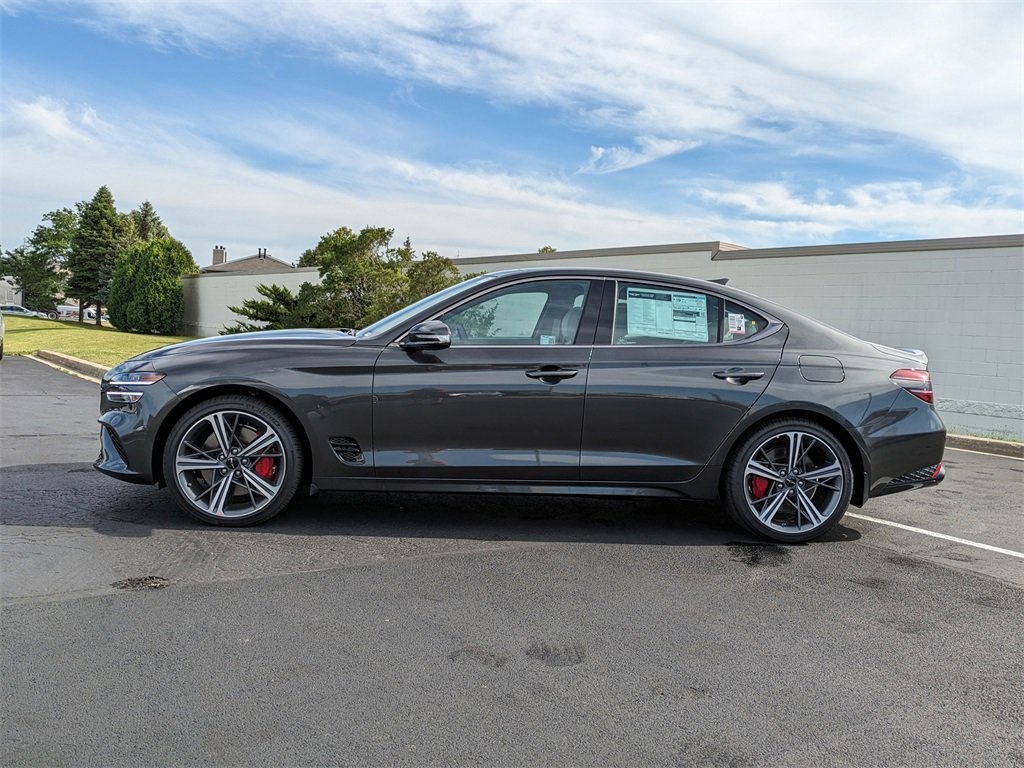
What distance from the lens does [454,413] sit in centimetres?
465

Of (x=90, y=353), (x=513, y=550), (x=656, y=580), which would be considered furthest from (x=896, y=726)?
(x=90, y=353)

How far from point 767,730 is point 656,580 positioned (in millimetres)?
1424

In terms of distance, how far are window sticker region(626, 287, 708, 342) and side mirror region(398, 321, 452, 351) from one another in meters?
1.09

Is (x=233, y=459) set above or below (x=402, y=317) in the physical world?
below

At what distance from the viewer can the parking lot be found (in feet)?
8.30

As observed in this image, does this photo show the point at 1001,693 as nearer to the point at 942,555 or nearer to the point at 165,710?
the point at 942,555

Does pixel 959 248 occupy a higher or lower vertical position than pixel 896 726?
higher

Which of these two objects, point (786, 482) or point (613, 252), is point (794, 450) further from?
point (613, 252)

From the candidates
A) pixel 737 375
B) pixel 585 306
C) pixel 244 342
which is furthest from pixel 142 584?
pixel 737 375

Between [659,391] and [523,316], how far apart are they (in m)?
0.91

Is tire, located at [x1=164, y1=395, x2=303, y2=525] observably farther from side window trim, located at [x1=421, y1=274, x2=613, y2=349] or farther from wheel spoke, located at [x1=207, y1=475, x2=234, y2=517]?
side window trim, located at [x1=421, y1=274, x2=613, y2=349]

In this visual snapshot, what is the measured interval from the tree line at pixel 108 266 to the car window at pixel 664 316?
33553 millimetres

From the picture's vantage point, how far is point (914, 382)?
5000mm

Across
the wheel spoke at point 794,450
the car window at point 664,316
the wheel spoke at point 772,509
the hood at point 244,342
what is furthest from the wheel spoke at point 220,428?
the wheel spoke at point 794,450
